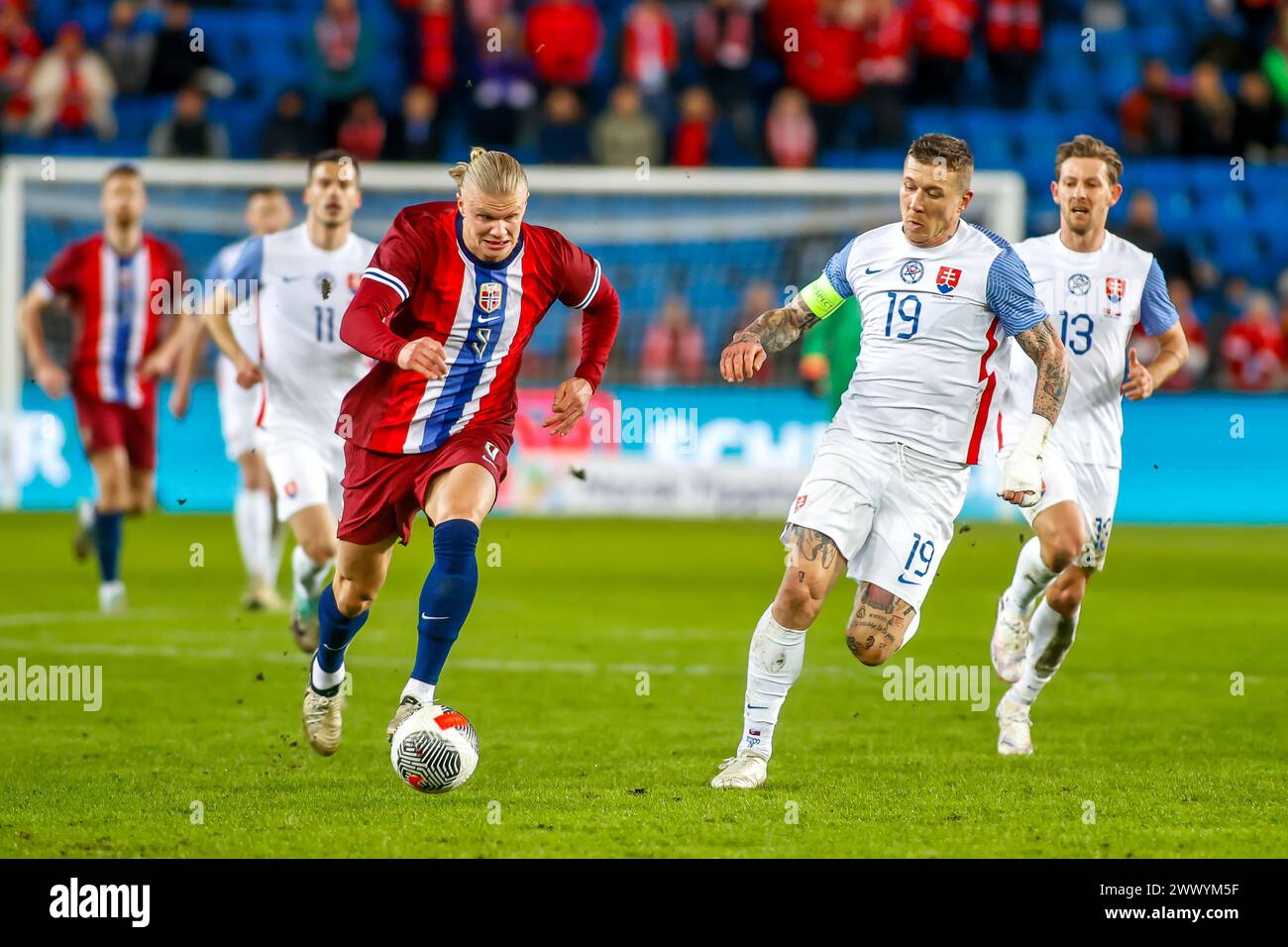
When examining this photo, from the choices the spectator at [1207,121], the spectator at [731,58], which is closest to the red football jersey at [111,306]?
the spectator at [731,58]

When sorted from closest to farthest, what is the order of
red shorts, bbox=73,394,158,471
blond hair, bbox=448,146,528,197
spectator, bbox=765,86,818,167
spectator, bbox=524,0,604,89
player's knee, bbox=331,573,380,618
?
1. blond hair, bbox=448,146,528,197
2. player's knee, bbox=331,573,380,618
3. red shorts, bbox=73,394,158,471
4. spectator, bbox=765,86,818,167
5. spectator, bbox=524,0,604,89

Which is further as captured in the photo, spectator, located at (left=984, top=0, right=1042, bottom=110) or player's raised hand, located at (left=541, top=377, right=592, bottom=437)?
spectator, located at (left=984, top=0, right=1042, bottom=110)

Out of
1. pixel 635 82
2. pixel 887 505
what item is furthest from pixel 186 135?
pixel 887 505

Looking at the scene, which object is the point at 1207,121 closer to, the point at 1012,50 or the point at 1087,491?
the point at 1012,50

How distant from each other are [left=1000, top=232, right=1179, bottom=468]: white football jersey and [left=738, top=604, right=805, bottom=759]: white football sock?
1790mm

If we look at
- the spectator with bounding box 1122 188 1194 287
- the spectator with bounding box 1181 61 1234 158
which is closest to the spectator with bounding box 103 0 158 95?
the spectator with bounding box 1122 188 1194 287

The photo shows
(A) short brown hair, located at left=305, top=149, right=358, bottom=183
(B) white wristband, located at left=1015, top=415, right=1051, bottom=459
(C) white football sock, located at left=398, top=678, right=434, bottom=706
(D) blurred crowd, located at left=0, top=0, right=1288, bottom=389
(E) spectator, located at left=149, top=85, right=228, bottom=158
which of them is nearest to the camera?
(C) white football sock, located at left=398, top=678, right=434, bottom=706

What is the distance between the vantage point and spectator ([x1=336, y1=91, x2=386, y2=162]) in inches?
805

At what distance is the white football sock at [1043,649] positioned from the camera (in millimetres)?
7707

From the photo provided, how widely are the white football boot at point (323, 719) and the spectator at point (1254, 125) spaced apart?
677 inches

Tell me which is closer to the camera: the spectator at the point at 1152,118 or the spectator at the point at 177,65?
the spectator at the point at 177,65

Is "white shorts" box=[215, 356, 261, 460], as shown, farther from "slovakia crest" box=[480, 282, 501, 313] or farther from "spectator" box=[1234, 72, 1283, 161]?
"spectator" box=[1234, 72, 1283, 161]

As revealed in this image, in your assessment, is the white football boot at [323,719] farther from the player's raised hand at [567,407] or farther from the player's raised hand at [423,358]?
the player's raised hand at [423,358]

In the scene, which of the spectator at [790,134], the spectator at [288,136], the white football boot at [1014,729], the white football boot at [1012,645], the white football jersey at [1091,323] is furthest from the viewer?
the spectator at [790,134]
